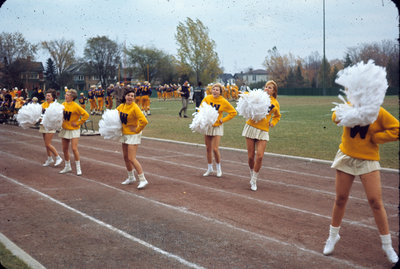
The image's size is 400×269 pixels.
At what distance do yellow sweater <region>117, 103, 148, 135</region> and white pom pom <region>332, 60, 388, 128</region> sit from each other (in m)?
4.27

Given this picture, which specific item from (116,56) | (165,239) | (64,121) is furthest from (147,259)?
(116,56)

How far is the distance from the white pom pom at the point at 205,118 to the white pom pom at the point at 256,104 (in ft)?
3.25

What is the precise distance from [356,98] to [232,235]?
2293 mm

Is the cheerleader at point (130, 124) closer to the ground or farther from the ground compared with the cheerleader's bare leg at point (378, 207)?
farther from the ground

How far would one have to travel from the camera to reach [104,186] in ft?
27.5

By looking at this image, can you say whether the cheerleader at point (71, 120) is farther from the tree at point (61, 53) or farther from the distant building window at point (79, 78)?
the distant building window at point (79, 78)

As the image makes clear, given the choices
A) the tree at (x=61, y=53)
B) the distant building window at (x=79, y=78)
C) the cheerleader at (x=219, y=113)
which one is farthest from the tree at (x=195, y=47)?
the distant building window at (x=79, y=78)

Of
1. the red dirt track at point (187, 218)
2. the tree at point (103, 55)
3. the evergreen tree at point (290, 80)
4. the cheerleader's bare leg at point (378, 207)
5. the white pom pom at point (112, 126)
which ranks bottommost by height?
the red dirt track at point (187, 218)

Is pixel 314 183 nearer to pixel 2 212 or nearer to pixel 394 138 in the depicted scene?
pixel 394 138

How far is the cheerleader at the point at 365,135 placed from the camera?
13.9ft

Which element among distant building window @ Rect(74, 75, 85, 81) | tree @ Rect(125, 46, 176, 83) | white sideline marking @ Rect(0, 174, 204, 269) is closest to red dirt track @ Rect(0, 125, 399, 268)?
white sideline marking @ Rect(0, 174, 204, 269)

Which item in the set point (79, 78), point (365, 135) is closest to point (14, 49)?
point (365, 135)

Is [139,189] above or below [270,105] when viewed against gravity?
below

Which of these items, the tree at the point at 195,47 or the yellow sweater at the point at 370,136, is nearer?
the yellow sweater at the point at 370,136
